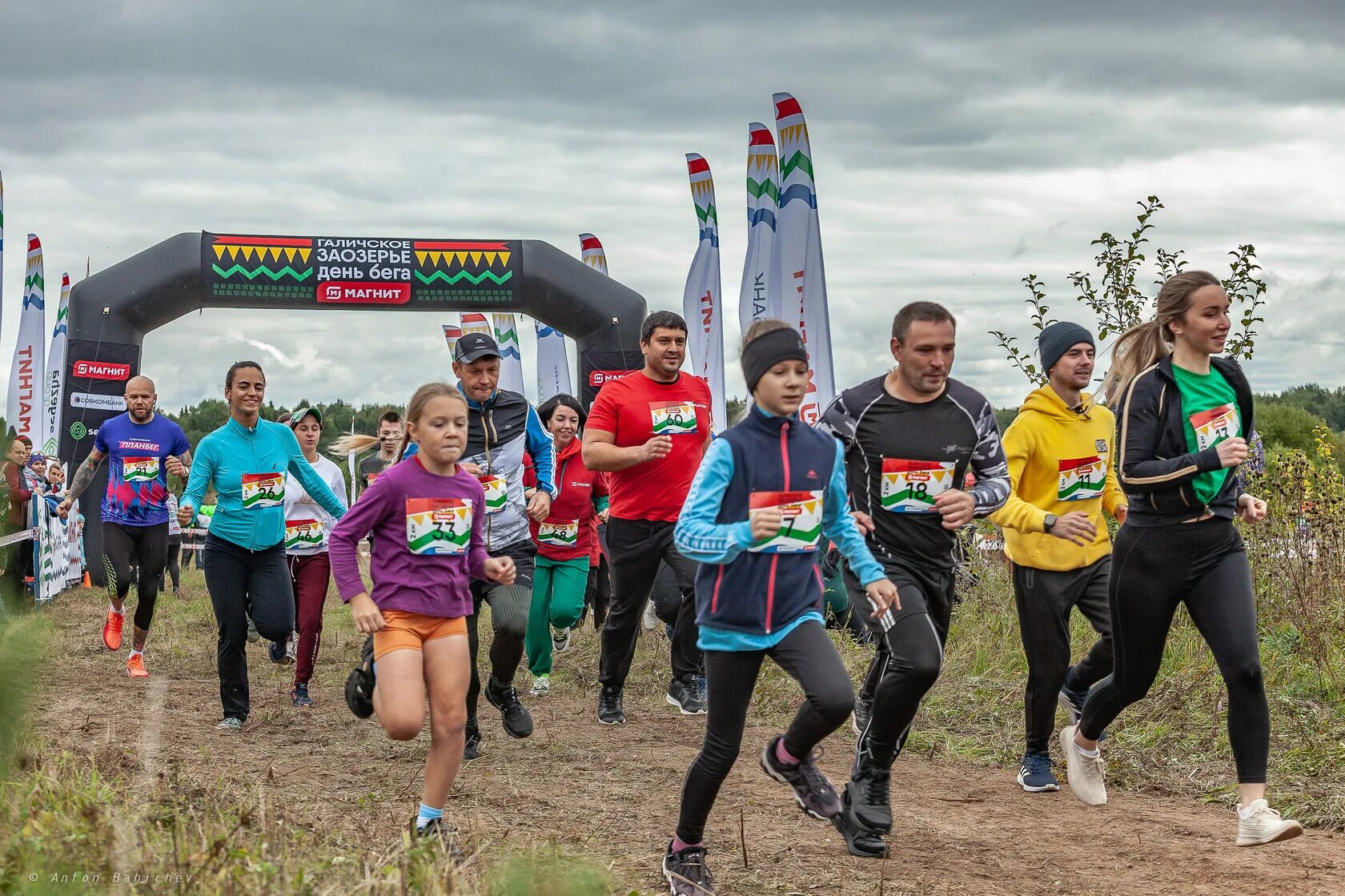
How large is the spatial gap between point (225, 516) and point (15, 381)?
1413 cm

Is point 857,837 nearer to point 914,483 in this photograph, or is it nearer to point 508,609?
point 914,483

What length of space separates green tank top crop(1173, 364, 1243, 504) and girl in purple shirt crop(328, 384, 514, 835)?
2.61 meters

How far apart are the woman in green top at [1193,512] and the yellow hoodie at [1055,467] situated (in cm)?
72

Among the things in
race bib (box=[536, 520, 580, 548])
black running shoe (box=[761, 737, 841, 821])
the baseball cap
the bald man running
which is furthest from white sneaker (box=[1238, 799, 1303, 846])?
the bald man running

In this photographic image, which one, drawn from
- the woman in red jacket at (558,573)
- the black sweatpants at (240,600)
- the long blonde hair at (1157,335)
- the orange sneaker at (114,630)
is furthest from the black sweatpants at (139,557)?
the long blonde hair at (1157,335)

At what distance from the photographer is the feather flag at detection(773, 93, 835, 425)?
13570mm

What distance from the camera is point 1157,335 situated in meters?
5.44

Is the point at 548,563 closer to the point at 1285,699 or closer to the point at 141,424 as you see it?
the point at 141,424

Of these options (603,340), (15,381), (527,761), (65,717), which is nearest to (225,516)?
(65,717)

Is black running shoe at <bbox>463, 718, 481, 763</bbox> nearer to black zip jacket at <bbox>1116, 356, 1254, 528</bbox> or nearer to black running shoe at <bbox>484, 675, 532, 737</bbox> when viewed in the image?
black running shoe at <bbox>484, 675, 532, 737</bbox>

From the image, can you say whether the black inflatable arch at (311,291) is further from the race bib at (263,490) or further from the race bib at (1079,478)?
the race bib at (1079,478)

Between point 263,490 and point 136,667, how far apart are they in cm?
296

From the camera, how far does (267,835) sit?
174 inches

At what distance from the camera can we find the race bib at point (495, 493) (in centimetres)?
725
